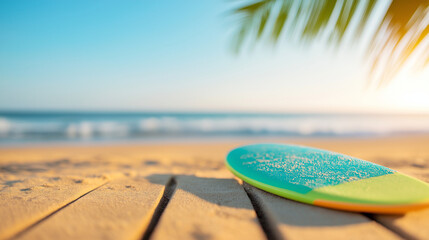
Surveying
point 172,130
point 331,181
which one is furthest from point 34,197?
point 172,130

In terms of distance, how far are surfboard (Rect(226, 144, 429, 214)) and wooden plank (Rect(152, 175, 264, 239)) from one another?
193mm

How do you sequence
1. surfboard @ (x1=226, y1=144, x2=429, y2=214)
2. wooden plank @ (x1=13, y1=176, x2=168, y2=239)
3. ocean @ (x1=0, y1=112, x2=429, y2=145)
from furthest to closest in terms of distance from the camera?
ocean @ (x1=0, y1=112, x2=429, y2=145)
surfboard @ (x1=226, y1=144, x2=429, y2=214)
wooden plank @ (x1=13, y1=176, x2=168, y2=239)

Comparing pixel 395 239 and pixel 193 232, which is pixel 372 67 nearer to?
pixel 395 239

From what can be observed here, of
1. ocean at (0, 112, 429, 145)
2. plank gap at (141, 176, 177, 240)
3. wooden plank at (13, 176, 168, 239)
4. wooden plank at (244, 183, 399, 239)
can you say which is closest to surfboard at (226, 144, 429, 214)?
wooden plank at (244, 183, 399, 239)

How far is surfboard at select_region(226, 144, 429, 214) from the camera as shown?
3.46 ft

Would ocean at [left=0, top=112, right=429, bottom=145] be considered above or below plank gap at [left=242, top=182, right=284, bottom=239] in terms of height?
below

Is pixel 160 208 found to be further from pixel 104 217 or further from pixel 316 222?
pixel 316 222

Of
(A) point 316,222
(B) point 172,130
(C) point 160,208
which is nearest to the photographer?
(A) point 316,222

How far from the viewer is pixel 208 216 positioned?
41.3 inches

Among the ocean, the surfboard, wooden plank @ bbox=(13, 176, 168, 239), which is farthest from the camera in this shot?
the ocean

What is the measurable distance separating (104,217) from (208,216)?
447mm

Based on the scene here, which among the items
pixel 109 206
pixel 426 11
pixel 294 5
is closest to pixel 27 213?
pixel 109 206

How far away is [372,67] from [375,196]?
42.1 inches

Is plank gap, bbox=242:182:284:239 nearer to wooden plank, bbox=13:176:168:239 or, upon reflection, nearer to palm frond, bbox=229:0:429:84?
wooden plank, bbox=13:176:168:239
